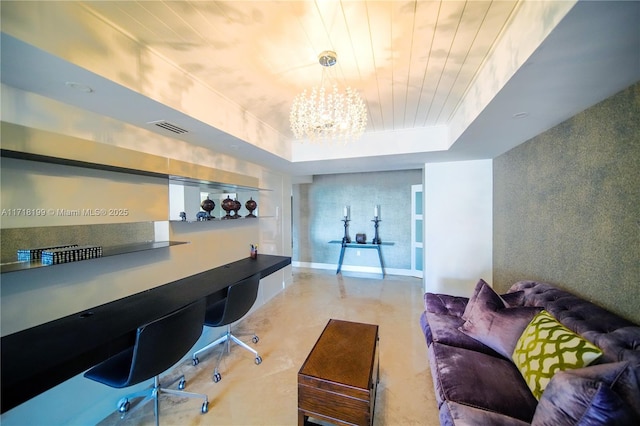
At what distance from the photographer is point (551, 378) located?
Result: 3.87ft

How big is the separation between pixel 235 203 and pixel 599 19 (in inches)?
129

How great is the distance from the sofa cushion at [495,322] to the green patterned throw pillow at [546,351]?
0.07m

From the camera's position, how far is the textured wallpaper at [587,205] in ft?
4.67

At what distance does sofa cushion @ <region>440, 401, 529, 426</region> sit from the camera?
45.4 inches

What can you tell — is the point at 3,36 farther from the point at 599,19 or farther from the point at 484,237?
the point at 484,237

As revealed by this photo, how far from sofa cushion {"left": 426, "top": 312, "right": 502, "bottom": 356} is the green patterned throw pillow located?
0.27 m

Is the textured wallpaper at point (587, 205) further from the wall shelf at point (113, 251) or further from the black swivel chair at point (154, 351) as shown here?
the wall shelf at point (113, 251)

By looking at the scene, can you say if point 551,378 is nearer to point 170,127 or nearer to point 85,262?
point 85,262

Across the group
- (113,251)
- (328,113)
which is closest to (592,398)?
(328,113)

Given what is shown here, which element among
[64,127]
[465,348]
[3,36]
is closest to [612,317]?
[465,348]

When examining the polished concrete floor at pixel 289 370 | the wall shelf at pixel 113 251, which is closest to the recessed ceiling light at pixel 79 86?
the wall shelf at pixel 113 251

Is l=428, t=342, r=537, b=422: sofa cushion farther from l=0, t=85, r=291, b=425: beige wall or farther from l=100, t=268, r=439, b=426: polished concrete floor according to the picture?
l=0, t=85, r=291, b=425: beige wall

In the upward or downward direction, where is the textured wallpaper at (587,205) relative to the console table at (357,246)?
upward

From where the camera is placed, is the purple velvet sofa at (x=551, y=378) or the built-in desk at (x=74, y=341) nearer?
the purple velvet sofa at (x=551, y=378)
